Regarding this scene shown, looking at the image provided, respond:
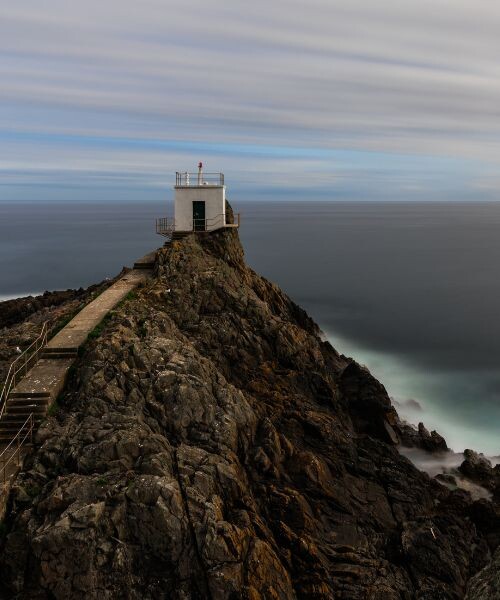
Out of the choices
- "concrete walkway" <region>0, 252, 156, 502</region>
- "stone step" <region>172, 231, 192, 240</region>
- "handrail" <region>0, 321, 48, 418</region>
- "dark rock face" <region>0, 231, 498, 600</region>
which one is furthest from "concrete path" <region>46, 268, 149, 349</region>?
"stone step" <region>172, 231, 192, 240</region>

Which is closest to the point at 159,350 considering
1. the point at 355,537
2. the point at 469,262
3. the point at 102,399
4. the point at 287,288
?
the point at 102,399

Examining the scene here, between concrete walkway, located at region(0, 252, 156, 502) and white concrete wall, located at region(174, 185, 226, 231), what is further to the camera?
white concrete wall, located at region(174, 185, 226, 231)

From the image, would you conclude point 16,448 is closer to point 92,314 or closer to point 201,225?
point 92,314

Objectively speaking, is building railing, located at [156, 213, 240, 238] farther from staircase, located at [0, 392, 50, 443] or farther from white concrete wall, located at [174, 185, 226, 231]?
staircase, located at [0, 392, 50, 443]

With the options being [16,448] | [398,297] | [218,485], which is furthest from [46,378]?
[398,297]

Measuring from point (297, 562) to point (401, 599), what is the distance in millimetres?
3242

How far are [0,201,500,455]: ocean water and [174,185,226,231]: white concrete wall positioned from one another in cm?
1610

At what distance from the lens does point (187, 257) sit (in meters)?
29.2

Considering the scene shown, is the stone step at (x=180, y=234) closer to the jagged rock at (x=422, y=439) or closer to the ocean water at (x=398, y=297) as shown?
the ocean water at (x=398, y=297)

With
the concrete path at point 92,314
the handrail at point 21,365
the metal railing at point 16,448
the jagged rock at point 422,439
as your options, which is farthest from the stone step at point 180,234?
the metal railing at point 16,448

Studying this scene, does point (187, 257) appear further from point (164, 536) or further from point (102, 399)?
point (164, 536)

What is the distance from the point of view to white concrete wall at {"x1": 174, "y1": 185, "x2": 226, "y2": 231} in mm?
35094

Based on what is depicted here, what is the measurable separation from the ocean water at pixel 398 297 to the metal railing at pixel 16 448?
22390mm

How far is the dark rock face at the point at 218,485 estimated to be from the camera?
42.3ft
